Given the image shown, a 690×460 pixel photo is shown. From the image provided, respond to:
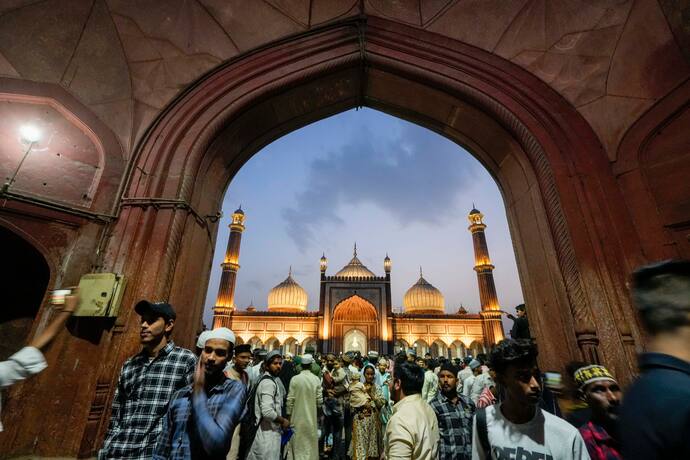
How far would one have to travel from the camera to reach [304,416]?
321 centimetres

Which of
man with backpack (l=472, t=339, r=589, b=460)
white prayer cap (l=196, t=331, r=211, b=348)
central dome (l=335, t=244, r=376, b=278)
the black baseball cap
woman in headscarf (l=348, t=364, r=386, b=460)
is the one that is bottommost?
woman in headscarf (l=348, t=364, r=386, b=460)

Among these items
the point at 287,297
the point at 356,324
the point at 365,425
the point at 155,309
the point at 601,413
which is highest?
the point at 287,297

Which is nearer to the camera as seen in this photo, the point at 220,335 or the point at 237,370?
the point at 220,335

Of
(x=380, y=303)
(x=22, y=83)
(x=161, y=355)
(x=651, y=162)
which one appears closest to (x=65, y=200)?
(x=22, y=83)

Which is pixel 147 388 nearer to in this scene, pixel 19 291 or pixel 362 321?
pixel 19 291

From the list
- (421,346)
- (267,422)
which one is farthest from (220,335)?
(421,346)

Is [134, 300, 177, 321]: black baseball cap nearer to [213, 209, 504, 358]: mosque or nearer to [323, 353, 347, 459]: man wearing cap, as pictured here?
[323, 353, 347, 459]: man wearing cap

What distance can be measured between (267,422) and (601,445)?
2.40 metres

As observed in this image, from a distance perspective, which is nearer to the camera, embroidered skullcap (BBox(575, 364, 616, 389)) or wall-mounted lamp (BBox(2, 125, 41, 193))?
embroidered skullcap (BBox(575, 364, 616, 389))

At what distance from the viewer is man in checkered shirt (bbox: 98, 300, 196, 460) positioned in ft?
4.89

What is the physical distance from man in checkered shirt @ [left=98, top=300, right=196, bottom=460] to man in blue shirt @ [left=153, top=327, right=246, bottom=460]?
242 millimetres

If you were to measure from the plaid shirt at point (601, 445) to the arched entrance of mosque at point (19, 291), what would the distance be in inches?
212

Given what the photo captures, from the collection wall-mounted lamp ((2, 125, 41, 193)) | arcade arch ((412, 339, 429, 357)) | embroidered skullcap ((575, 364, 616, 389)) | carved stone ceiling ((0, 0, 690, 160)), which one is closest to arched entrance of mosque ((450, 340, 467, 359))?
arcade arch ((412, 339, 429, 357))

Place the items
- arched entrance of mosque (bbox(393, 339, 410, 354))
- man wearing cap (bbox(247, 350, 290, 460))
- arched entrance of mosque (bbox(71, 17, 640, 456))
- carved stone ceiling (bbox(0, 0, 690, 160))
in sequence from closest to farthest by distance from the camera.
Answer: man wearing cap (bbox(247, 350, 290, 460)) → arched entrance of mosque (bbox(71, 17, 640, 456)) → carved stone ceiling (bbox(0, 0, 690, 160)) → arched entrance of mosque (bbox(393, 339, 410, 354))
